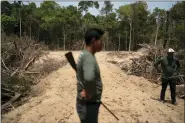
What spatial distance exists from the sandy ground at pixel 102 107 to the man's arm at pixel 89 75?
10.3 feet

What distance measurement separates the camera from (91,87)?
3.32 metres

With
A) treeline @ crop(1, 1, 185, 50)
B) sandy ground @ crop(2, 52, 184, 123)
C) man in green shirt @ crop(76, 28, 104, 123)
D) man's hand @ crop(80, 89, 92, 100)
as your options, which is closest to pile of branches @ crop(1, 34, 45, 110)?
sandy ground @ crop(2, 52, 184, 123)

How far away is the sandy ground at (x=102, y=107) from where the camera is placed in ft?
22.0

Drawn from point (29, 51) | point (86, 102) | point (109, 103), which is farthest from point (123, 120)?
point (29, 51)

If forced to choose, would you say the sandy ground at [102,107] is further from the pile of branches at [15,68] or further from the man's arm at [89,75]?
the man's arm at [89,75]

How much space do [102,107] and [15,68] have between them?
4.01m

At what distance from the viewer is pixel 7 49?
10695 millimetres

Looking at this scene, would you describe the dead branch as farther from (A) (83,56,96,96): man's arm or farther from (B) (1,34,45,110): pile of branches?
(A) (83,56,96,96): man's arm

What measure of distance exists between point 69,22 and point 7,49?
2181 cm

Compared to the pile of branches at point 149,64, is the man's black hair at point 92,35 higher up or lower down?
higher up

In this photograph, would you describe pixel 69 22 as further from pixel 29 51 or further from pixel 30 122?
pixel 30 122

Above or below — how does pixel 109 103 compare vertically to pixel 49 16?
below

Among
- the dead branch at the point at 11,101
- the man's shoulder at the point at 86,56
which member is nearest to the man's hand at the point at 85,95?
the man's shoulder at the point at 86,56

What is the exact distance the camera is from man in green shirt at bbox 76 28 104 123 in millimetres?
3367
